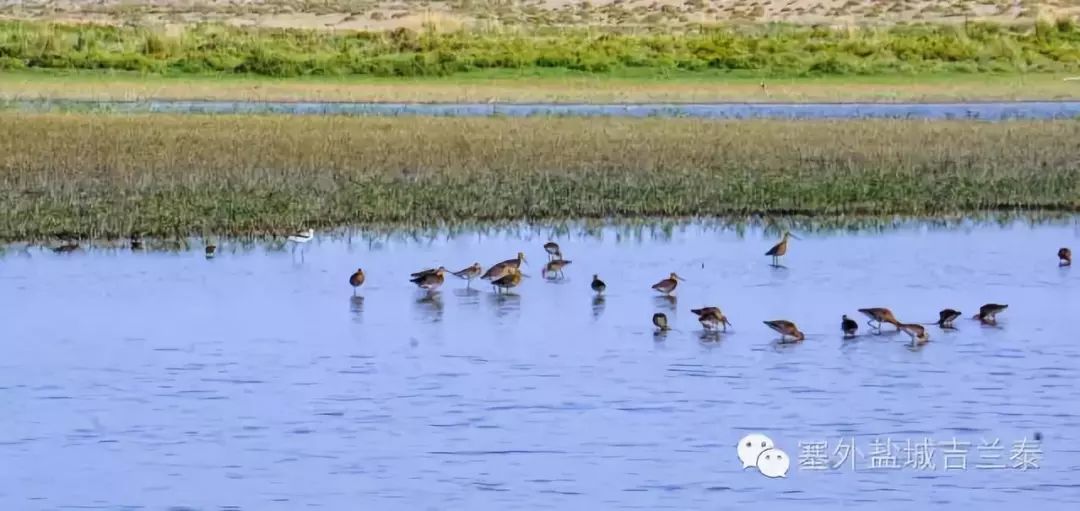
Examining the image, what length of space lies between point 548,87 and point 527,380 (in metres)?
25.9

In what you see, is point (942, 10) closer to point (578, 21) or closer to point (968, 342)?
point (578, 21)

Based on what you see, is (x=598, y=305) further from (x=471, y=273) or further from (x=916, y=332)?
(x=916, y=332)

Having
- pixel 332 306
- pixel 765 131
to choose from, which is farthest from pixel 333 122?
pixel 332 306

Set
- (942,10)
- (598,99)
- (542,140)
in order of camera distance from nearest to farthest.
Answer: (542,140) < (598,99) < (942,10)

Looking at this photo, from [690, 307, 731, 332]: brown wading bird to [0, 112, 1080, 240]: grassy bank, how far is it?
18.9 feet

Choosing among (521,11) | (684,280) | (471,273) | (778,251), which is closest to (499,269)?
(471,273)

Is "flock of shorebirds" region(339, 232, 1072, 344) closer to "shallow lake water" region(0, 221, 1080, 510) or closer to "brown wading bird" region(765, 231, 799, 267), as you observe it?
"brown wading bird" region(765, 231, 799, 267)

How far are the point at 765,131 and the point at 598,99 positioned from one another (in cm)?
827

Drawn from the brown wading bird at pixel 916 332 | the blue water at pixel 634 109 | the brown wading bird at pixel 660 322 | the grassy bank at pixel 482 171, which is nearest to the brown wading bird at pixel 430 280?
the brown wading bird at pixel 660 322

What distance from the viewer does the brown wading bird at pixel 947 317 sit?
1441 cm

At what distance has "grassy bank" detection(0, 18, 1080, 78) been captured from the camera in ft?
132

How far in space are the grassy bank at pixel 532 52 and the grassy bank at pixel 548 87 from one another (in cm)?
70

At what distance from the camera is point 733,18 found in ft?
195

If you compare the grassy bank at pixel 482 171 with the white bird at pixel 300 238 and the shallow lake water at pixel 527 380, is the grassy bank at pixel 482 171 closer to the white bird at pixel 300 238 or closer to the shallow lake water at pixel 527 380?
the white bird at pixel 300 238
